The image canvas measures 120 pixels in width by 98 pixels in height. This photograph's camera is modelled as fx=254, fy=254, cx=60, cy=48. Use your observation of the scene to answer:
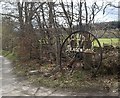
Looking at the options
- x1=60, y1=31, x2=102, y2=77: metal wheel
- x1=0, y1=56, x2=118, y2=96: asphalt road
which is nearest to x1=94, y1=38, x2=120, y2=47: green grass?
x1=60, y1=31, x2=102, y2=77: metal wheel

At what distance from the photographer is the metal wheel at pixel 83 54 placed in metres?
7.17

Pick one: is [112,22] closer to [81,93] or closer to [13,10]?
[81,93]

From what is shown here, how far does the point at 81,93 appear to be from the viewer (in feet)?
18.6

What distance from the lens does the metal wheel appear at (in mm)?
7166

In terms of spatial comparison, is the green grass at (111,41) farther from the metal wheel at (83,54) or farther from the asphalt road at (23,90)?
the asphalt road at (23,90)

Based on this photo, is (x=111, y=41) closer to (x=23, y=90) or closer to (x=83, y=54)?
(x=83, y=54)

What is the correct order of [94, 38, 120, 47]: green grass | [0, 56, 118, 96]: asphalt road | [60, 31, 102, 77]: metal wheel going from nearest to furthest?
[0, 56, 118, 96]: asphalt road, [60, 31, 102, 77]: metal wheel, [94, 38, 120, 47]: green grass

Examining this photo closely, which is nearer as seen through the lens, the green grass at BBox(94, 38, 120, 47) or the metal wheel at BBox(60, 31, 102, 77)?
the metal wheel at BBox(60, 31, 102, 77)

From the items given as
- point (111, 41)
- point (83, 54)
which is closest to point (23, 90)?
point (83, 54)

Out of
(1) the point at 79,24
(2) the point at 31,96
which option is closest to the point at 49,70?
(1) the point at 79,24

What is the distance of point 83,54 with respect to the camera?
7.38 metres

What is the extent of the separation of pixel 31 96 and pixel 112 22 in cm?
389

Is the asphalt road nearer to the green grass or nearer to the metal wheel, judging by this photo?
the metal wheel

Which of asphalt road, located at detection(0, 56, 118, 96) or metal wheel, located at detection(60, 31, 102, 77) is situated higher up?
metal wheel, located at detection(60, 31, 102, 77)
